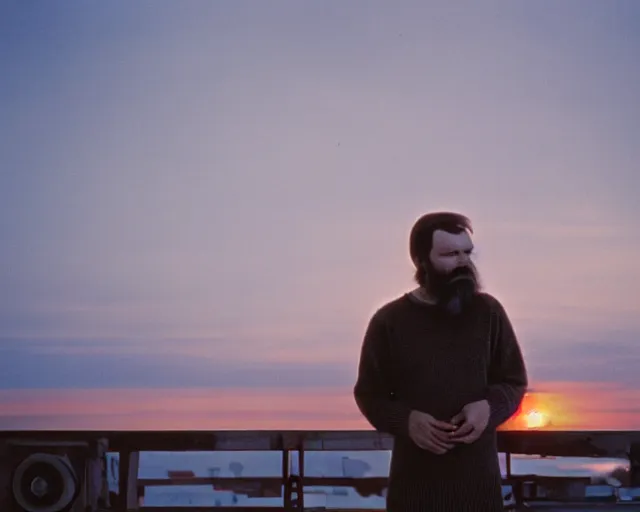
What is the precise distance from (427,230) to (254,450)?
174 centimetres

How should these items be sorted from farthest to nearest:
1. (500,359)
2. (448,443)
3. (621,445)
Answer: (621,445), (500,359), (448,443)

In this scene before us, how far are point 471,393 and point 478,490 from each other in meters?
0.18

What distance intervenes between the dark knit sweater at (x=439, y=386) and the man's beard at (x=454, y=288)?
0.02m

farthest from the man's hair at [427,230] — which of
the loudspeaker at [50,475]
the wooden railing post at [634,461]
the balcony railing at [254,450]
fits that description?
the loudspeaker at [50,475]

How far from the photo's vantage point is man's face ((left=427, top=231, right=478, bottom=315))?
1819 millimetres

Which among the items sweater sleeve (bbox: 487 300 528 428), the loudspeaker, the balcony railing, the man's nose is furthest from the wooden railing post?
the loudspeaker

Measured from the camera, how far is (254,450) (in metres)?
3.36

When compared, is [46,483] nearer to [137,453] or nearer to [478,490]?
[137,453]

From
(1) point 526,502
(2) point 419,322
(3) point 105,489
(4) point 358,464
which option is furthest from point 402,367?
(3) point 105,489

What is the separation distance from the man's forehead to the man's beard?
4 centimetres

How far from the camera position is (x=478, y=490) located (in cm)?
175

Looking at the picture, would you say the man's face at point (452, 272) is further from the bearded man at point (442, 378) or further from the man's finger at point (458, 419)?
the man's finger at point (458, 419)

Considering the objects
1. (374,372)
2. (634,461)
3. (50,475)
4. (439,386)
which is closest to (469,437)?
(439,386)

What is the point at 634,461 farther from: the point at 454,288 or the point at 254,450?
the point at 454,288
